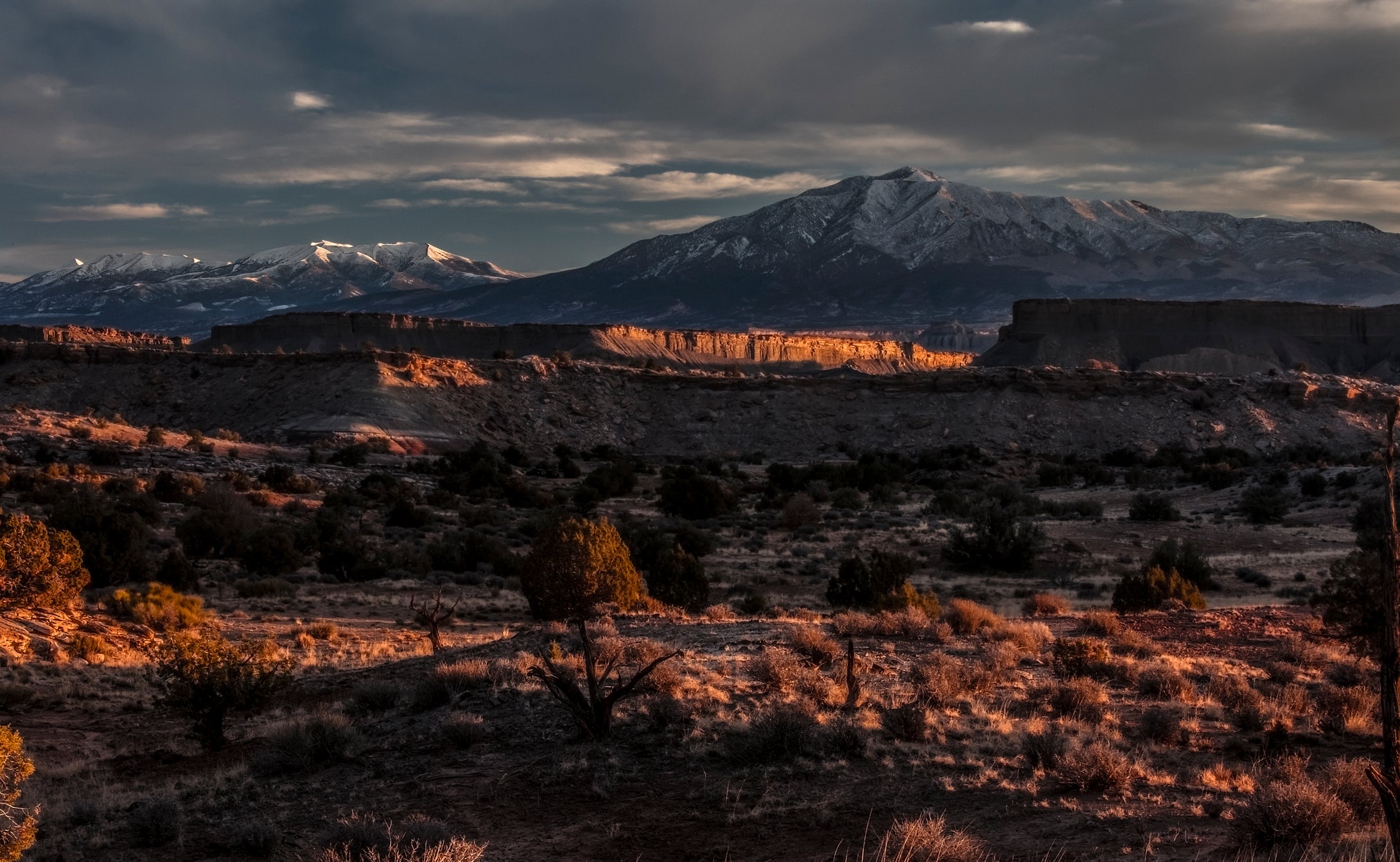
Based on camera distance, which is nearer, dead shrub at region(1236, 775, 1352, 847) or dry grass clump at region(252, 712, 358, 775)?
dead shrub at region(1236, 775, 1352, 847)

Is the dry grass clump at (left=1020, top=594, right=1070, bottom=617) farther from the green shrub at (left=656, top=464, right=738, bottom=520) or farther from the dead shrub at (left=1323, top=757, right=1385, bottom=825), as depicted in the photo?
the green shrub at (left=656, top=464, right=738, bottom=520)

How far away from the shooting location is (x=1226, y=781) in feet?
30.2

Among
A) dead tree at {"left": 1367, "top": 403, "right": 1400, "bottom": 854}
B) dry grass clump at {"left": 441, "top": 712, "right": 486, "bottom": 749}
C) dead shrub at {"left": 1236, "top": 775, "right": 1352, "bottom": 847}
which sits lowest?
dry grass clump at {"left": 441, "top": 712, "right": 486, "bottom": 749}

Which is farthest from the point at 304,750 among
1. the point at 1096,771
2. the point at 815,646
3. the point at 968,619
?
the point at 968,619

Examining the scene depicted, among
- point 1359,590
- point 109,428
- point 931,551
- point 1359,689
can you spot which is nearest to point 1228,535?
point 931,551

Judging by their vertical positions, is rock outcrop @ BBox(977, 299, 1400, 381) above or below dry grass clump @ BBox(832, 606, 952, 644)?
above

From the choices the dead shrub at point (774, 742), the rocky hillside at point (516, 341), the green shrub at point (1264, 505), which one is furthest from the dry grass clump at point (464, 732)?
Result: the rocky hillside at point (516, 341)

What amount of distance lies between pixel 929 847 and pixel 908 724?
3.69 metres

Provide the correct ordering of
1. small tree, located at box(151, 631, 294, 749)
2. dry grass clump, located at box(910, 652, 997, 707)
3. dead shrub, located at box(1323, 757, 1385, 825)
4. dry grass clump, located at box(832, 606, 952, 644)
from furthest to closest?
dry grass clump, located at box(832, 606, 952, 644) → small tree, located at box(151, 631, 294, 749) → dry grass clump, located at box(910, 652, 997, 707) → dead shrub, located at box(1323, 757, 1385, 825)

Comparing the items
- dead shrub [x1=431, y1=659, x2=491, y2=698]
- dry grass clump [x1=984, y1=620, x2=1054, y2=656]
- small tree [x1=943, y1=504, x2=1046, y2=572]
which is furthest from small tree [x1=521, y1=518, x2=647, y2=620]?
small tree [x1=943, y1=504, x2=1046, y2=572]

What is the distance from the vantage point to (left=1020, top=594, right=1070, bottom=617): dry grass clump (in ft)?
74.0

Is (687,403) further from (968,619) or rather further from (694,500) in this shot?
(968,619)

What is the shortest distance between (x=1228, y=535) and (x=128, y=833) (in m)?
36.0

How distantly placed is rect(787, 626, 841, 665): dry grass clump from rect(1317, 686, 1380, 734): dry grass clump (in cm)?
553
